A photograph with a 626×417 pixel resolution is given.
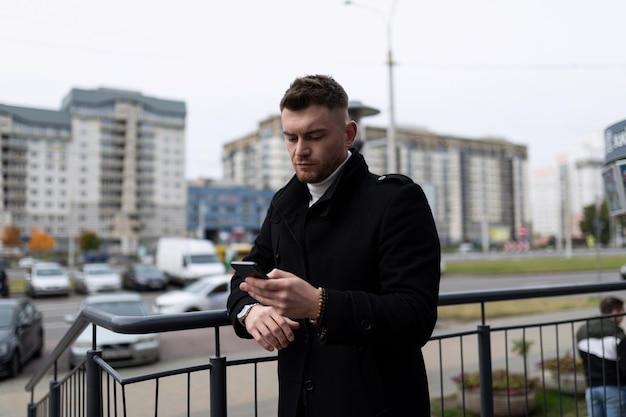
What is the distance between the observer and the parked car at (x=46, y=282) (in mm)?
24016

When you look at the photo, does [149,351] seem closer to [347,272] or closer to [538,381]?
[538,381]

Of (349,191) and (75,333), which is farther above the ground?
(349,191)

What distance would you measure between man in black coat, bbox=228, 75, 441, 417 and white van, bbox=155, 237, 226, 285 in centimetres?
2511

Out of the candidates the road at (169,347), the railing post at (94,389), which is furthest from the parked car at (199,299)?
the railing post at (94,389)

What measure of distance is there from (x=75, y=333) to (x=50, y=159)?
8708 centimetres

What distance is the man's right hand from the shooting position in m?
1.41

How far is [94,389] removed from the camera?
86.1 inches

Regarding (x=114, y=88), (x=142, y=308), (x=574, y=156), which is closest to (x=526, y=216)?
(x=574, y=156)

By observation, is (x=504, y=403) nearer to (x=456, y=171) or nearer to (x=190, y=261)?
Answer: (x=190, y=261)

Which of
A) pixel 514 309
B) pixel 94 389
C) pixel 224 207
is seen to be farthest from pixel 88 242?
pixel 94 389

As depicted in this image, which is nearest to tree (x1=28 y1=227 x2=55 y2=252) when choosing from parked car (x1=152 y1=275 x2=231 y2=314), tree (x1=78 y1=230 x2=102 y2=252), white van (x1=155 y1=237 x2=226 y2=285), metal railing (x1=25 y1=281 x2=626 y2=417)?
tree (x1=78 y1=230 x2=102 y2=252)

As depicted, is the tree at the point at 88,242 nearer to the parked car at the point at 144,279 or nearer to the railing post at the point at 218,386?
the parked car at the point at 144,279

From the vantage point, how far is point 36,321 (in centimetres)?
1180

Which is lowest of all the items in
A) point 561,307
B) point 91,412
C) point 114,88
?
point 561,307
